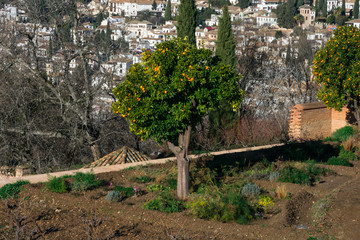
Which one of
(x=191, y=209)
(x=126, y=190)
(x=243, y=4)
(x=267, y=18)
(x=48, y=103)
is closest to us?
(x=191, y=209)

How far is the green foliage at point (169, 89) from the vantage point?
697cm

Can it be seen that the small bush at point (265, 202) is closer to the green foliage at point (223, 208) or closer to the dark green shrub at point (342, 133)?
the green foliage at point (223, 208)

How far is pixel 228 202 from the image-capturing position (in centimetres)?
709

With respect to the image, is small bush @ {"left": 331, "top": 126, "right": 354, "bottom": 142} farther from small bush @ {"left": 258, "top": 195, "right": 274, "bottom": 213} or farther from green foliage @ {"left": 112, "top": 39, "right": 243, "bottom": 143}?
green foliage @ {"left": 112, "top": 39, "right": 243, "bottom": 143}

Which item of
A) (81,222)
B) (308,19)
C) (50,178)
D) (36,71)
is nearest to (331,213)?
(81,222)

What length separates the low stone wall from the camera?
14594 mm

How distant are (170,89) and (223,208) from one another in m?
1.83

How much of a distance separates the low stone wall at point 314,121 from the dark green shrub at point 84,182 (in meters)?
7.56

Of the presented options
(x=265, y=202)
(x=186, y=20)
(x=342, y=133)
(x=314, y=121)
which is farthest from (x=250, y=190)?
(x=186, y=20)

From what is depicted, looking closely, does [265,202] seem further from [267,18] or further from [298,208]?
[267,18]

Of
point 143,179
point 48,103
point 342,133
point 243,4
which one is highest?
point 243,4

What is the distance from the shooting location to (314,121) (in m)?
15.1

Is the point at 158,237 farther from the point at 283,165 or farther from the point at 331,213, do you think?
the point at 283,165

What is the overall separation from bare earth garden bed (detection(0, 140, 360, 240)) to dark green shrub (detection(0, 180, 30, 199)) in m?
0.10
